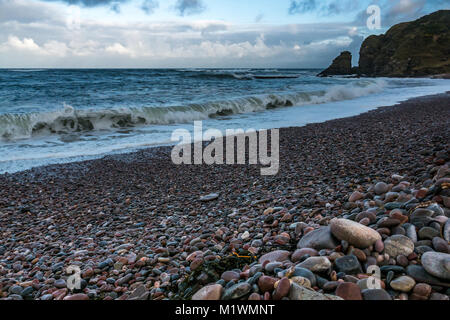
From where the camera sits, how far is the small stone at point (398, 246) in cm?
170

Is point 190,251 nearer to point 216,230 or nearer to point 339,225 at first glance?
point 216,230

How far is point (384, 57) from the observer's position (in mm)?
57938

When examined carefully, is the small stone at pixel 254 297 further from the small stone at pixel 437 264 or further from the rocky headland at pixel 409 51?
the rocky headland at pixel 409 51

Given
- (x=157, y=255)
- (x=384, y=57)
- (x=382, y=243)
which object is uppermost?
(x=384, y=57)

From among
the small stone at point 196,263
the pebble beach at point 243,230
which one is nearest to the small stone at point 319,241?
the pebble beach at point 243,230

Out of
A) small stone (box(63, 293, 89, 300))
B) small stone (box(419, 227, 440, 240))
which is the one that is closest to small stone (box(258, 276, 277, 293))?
small stone (box(419, 227, 440, 240))

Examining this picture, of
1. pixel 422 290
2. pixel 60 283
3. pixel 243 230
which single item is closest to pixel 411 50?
pixel 243 230

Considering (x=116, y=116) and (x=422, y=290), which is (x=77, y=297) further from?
(x=116, y=116)

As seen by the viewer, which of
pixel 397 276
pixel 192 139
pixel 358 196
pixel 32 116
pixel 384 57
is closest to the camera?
pixel 397 276

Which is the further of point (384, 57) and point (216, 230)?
point (384, 57)

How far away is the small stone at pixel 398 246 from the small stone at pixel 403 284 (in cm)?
24

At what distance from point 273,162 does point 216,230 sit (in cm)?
283
